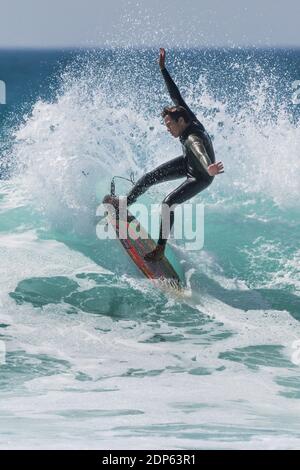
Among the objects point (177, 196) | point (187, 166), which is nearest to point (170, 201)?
point (177, 196)

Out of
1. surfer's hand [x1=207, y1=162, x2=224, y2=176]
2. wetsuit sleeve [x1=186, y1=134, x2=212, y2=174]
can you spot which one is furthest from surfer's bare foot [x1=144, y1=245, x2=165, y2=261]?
surfer's hand [x1=207, y1=162, x2=224, y2=176]

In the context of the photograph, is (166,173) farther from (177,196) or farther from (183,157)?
(177,196)

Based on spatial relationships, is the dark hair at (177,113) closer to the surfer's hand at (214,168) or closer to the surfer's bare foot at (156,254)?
the surfer's hand at (214,168)

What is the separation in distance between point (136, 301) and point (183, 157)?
1804 millimetres

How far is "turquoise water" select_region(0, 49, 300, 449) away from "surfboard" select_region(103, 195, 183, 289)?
0.17m

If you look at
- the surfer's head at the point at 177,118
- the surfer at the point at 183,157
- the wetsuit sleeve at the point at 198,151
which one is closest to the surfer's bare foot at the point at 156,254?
the surfer at the point at 183,157

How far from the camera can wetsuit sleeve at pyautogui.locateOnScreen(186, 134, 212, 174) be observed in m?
9.09

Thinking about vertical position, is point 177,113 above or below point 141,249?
above

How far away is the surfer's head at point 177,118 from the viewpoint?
940 centimetres

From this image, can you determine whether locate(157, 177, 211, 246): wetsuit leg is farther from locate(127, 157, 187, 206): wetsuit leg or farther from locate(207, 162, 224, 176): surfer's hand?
locate(207, 162, 224, 176): surfer's hand

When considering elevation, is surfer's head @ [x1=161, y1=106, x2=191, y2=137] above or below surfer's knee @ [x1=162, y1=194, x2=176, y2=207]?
above

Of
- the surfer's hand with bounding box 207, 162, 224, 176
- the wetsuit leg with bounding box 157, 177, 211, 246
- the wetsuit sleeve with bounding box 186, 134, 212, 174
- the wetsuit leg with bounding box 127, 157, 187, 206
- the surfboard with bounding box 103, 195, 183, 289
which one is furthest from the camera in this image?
the surfboard with bounding box 103, 195, 183, 289

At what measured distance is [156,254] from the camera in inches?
395
